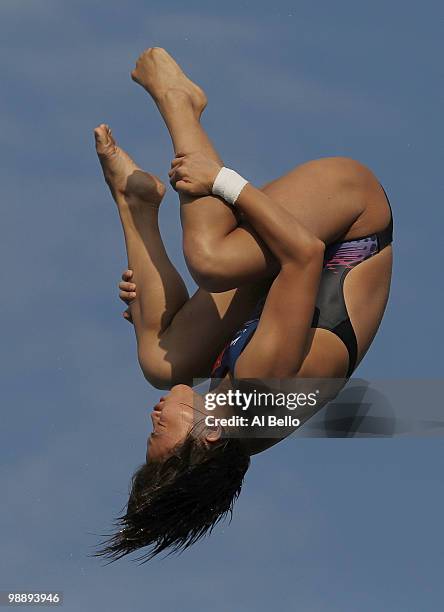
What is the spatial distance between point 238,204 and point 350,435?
5.38 feet

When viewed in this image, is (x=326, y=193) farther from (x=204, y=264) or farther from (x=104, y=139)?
(x=104, y=139)

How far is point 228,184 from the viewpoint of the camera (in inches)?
401

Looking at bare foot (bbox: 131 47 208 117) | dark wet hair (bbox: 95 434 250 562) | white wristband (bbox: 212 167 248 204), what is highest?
bare foot (bbox: 131 47 208 117)

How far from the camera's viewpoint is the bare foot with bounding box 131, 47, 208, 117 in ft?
35.4

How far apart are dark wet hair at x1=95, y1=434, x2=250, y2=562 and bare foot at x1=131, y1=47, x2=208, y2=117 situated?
203cm

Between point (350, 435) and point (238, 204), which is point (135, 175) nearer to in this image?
point (238, 204)

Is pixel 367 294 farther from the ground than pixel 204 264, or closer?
farther from the ground

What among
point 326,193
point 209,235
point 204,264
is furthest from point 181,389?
point 326,193

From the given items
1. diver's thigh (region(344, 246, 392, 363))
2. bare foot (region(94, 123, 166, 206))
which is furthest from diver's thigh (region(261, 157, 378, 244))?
bare foot (region(94, 123, 166, 206))

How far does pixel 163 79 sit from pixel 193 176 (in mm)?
881

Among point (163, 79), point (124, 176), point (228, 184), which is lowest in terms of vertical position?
point (228, 184)

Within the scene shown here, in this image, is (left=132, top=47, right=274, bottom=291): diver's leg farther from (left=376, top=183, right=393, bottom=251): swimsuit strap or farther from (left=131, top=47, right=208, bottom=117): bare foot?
(left=376, top=183, right=393, bottom=251): swimsuit strap

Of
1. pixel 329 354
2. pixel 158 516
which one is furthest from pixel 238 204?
pixel 158 516

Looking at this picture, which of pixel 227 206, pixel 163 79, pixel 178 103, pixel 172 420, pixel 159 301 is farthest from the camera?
pixel 159 301
